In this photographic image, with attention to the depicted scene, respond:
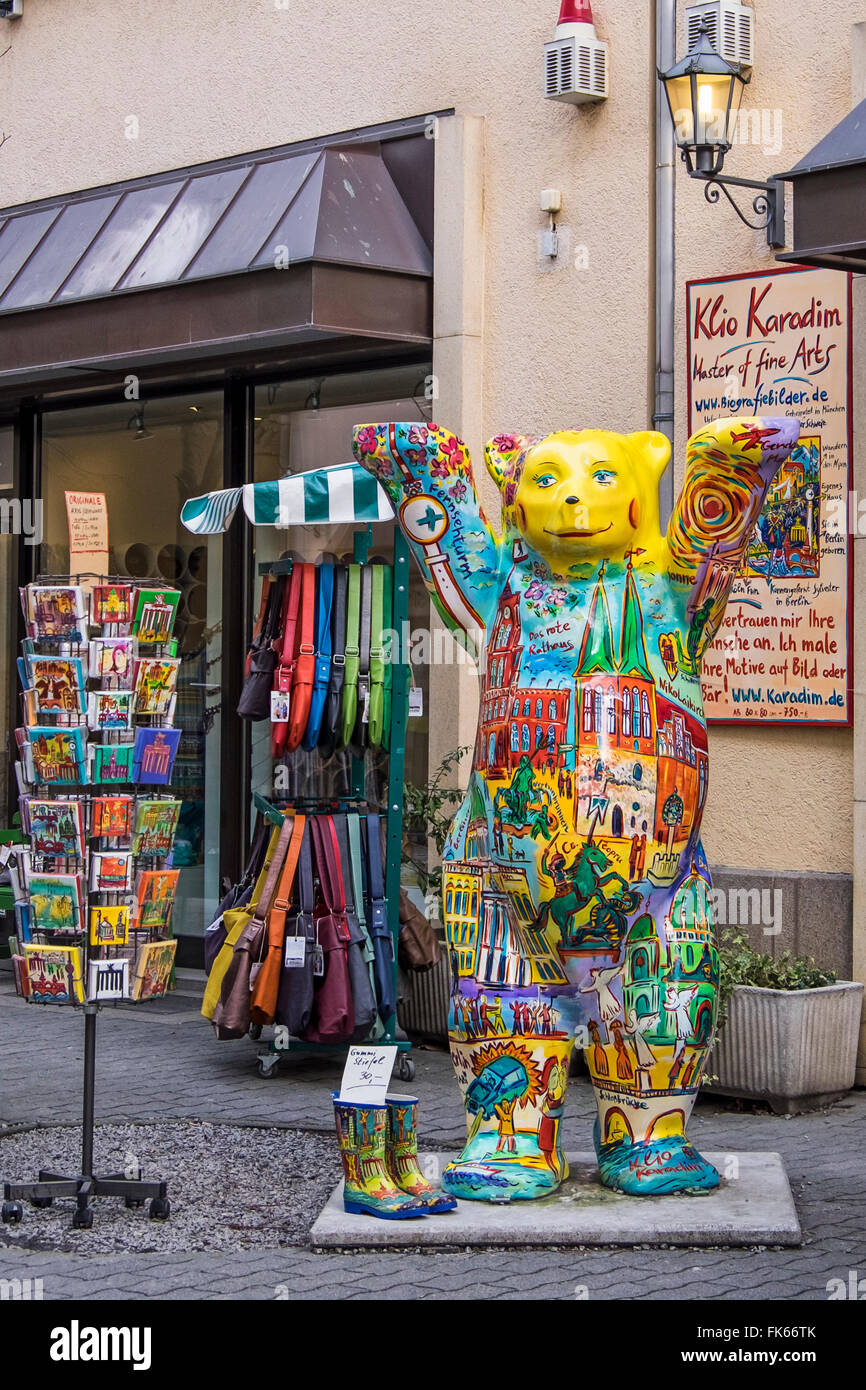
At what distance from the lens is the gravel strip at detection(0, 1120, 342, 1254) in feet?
16.9

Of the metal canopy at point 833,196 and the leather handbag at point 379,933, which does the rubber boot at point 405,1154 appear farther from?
the metal canopy at point 833,196

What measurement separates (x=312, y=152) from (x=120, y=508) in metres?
2.56

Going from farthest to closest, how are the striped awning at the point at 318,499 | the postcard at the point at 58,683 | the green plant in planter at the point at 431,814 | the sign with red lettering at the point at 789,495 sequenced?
the green plant in planter at the point at 431,814, the sign with red lettering at the point at 789,495, the striped awning at the point at 318,499, the postcard at the point at 58,683

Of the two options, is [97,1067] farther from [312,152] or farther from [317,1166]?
[312,152]

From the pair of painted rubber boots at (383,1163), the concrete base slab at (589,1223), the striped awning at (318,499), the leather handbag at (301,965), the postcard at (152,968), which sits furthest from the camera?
the leather handbag at (301,965)

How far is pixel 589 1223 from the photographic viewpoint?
5.01 metres

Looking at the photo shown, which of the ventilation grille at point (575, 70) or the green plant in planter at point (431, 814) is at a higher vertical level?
the ventilation grille at point (575, 70)

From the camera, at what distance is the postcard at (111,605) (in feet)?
19.9

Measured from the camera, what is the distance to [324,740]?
739cm

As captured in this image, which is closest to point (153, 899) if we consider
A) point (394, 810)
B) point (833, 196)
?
point (394, 810)

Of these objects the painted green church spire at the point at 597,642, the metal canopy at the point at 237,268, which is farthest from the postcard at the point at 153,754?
the metal canopy at the point at 237,268

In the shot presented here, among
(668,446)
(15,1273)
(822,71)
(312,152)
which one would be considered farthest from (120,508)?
(15,1273)

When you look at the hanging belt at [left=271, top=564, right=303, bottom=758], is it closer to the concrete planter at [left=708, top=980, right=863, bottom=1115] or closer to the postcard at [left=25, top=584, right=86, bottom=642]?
the postcard at [left=25, top=584, right=86, bottom=642]

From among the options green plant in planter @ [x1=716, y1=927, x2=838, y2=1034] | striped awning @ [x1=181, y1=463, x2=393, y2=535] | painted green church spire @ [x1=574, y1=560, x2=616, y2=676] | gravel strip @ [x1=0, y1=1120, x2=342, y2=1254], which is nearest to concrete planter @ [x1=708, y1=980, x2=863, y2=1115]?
green plant in planter @ [x1=716, y1=927, x2=838, y2=1034]
